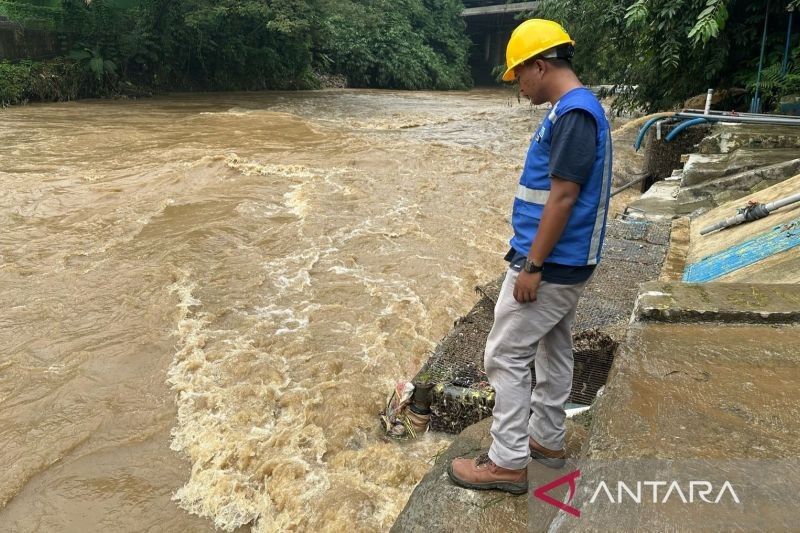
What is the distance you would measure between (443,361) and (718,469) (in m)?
2.07

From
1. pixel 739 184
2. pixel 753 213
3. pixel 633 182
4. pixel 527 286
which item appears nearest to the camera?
pixel 527 286

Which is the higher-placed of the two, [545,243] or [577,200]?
[577,200]

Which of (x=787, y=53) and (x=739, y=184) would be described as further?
(x=787, y=53)

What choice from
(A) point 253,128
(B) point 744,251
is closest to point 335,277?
(B) point 744,251

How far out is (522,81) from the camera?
2.01 meters

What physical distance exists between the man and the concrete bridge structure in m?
37.1

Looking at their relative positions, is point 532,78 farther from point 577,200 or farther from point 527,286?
point 527,286

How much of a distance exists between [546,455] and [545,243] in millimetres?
879

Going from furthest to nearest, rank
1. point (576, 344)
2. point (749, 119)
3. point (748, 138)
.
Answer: point (749, 119) < point (748, 138) < point (576, 344)

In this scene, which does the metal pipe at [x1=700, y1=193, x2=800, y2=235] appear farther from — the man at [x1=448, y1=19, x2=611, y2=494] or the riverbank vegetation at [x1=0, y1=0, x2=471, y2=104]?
the riverbank vegetation at [x1=0, y1=0, x2=471, y2=104]

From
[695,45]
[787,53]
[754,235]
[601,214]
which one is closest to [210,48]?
[695,45]

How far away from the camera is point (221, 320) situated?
5.07 m

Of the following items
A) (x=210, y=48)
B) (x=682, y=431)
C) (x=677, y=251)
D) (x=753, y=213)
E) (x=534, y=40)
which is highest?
(x=210, y=48)

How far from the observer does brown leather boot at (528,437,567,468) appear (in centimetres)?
221
